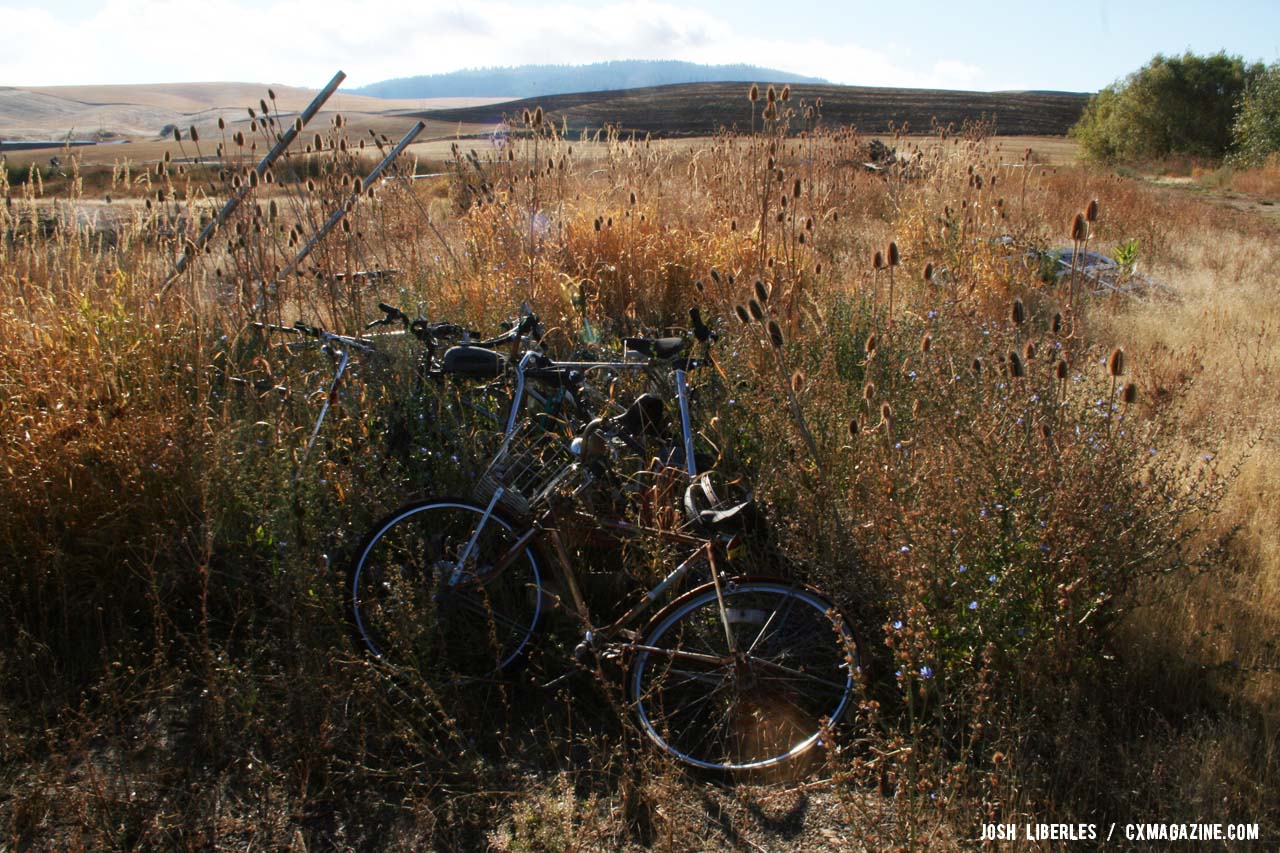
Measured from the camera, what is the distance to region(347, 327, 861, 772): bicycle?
116 inches

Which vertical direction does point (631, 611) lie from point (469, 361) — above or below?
below

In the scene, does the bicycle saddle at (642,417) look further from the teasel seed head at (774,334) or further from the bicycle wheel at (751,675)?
the bicycle wheel at (751,675)

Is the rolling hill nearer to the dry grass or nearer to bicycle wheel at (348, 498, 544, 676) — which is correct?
the dry grass

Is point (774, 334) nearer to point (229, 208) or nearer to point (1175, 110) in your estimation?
point (229, 208)

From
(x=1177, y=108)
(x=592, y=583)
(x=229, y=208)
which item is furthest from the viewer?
(x=1177, y=108)

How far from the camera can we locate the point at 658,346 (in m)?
3.55

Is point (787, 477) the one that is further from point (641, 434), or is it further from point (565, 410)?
point (565, 410)

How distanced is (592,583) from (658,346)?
112 cm

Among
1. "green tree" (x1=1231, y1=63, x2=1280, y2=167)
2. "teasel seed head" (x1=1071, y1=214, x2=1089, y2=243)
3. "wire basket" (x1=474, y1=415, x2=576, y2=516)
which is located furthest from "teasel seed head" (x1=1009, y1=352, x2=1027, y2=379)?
"green tree" (x1=1231, y1=63, x2=1280, y2=167)

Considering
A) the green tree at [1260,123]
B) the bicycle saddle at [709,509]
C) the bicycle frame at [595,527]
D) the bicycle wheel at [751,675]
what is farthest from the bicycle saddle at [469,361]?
the green tree at [1260,123]

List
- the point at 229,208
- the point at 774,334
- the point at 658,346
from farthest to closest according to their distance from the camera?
1. the point at 229,208
2. the point at 658,346
3. the point at 774,334

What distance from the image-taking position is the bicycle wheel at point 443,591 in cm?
321

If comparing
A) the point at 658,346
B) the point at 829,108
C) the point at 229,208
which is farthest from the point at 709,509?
the point at 829,108

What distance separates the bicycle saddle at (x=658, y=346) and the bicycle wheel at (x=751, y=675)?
1.05 m
